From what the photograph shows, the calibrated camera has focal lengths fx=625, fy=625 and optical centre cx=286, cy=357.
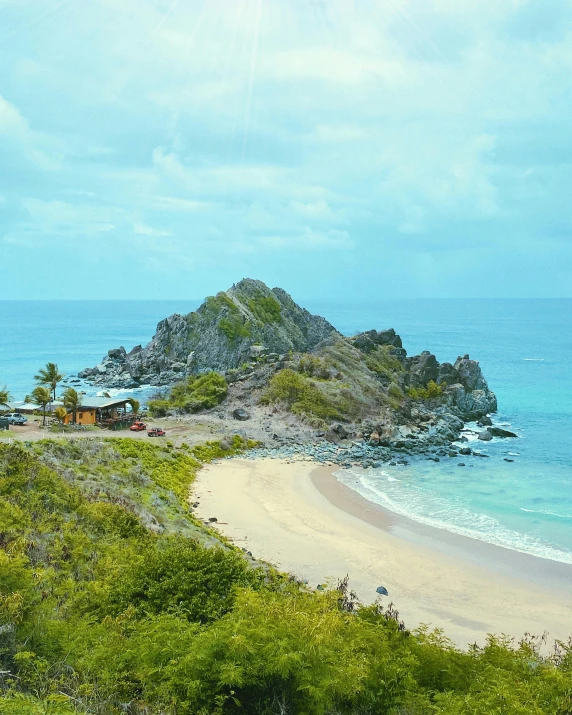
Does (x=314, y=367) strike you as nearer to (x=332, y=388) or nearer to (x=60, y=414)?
(x=332, y=388)

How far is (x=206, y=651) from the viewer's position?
1283cm

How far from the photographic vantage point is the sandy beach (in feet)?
86.8

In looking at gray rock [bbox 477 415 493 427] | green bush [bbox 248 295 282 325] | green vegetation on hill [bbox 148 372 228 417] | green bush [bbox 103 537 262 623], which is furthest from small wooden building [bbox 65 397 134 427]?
green bush [bbox 248 295 282 325]

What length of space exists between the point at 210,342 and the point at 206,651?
98188 mm

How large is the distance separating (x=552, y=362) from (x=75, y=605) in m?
136

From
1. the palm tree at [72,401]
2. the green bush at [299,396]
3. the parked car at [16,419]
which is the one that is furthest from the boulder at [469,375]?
the parked car at [16,419]

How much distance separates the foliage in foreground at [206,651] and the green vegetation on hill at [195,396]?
47.6 m

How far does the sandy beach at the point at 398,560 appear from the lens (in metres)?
26.5

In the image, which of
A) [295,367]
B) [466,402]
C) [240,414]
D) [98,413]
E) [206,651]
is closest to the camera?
[206,651]

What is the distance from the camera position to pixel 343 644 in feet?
46.5

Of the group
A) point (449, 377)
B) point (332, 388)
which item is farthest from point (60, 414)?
point (449, 377)

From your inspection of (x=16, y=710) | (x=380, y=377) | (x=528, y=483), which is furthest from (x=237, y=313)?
(x=16, y=710)

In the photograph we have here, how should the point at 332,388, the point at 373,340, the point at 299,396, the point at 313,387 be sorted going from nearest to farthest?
1. the point at 299,396
2. the point at 313,387
3. the point at 332,388
4. the point at 373,340

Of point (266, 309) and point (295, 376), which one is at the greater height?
point (266, 309)
